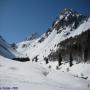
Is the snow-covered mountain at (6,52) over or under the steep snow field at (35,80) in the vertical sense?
over

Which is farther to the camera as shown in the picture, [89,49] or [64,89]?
[89,49]

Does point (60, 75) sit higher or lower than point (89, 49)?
lower

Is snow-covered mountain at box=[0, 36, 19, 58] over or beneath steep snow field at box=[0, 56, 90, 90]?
over

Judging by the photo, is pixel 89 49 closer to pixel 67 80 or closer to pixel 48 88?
pixel 67 80

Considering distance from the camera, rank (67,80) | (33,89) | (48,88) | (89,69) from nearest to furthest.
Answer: (33,89)
(48,88)
(67,80)
(89,69)

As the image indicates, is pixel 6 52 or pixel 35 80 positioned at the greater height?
pixel 6 52

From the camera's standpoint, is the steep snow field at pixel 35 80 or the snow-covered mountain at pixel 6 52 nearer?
the steep snow field at pixel 35 80

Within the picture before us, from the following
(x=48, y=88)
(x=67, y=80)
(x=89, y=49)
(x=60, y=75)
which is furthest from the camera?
(x=89, y=49)

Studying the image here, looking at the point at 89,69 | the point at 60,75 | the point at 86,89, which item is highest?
the point at 89,69

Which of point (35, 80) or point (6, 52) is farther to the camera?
point (6, 52)

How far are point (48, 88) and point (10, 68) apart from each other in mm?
9757

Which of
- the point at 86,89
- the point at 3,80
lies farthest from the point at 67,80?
the point at 3,80

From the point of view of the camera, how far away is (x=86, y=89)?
934 inches

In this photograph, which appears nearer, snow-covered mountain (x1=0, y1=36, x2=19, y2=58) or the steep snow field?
the steep snow field
